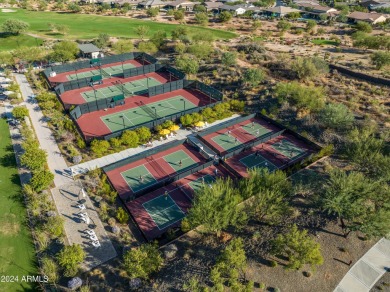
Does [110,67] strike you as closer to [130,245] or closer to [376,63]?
[130,245]

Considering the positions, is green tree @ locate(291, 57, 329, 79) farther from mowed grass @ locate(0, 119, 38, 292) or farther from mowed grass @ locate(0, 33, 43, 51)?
mowed grass @ locate(0, 33, 43, 51)

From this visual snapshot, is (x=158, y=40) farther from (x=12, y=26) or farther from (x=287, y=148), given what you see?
(x=287, y=148)

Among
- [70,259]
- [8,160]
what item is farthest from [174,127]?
[70,259]

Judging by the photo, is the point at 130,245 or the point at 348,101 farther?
the point at 348,101

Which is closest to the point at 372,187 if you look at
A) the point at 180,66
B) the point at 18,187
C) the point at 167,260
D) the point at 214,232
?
the point at 214,232

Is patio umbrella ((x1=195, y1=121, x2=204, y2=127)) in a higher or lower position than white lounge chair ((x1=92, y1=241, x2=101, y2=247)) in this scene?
higher

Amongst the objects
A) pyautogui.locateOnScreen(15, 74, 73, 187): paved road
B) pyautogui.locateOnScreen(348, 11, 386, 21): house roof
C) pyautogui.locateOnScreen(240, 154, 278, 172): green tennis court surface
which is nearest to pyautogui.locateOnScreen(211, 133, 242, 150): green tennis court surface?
pyautogui.locateOnScreen(240, 154, 278, 172): green tennis court surface
